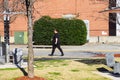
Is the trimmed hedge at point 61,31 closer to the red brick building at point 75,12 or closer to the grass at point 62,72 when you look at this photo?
the red brick building at point 75,12

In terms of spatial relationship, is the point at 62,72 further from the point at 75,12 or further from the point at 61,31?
the point at 75,12

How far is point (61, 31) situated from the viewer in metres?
39.0

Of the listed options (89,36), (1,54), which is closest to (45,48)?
(89,36)

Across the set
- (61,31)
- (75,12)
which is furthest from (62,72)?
(75,12)

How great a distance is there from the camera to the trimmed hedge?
126 ft

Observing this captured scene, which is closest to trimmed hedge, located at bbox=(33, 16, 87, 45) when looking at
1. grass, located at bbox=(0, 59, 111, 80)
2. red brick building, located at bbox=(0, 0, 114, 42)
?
red brick building, located at bbox=(0, 0, 114, 42)

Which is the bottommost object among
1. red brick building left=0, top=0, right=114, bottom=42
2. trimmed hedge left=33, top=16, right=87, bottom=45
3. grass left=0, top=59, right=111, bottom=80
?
grass left=0, top=59, right=111, bottom=80

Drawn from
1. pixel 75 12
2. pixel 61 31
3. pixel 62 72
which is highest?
pixel 75 12

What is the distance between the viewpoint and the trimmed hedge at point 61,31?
126ft

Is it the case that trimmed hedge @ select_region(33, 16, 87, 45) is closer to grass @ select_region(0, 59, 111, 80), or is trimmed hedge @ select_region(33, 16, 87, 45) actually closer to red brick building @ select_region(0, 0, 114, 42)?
red brick building @ select_region(0, 0, 114, 42)

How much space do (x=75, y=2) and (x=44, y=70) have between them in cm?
3050

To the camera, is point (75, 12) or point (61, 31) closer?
point (61, 31)

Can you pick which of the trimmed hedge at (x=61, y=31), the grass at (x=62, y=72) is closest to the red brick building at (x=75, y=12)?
the trimmed hedge at (x=61, y=31)

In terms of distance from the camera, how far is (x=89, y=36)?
43.7 metres
